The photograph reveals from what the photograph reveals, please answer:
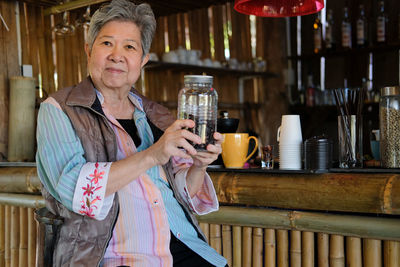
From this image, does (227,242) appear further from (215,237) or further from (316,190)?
(316,190)

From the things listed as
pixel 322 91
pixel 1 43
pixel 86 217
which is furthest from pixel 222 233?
pixel 322 91

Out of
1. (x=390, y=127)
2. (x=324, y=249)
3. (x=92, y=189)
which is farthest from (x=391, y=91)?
(x=92, y=189)

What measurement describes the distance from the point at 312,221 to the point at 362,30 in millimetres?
3644

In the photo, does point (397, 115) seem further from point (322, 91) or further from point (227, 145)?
point (322, 91)

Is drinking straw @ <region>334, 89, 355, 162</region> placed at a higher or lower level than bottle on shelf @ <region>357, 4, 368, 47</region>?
lower

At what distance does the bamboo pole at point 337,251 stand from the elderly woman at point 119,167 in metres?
0.48

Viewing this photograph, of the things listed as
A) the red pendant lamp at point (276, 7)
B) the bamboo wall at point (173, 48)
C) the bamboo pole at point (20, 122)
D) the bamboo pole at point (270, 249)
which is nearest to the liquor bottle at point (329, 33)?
the bamboo wall at point (173, 48)

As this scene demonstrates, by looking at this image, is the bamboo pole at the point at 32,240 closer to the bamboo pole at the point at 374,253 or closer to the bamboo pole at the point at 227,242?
the bamboo pole at the point at 227,242

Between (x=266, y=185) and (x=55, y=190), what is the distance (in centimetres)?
84

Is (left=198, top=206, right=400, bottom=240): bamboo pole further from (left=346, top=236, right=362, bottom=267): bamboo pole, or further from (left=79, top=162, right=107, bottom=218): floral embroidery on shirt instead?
(left=79, top=162, right=107, bottom=218): floral embroidery on shirt

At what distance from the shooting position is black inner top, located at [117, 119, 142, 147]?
1.62m

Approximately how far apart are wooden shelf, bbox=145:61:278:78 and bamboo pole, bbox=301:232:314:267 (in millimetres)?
2812

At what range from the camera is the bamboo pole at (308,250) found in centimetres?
186

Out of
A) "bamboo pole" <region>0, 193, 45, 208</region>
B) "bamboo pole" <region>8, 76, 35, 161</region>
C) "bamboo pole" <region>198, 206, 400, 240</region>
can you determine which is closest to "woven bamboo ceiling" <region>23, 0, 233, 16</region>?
"bamboo pole" <region>8, 76, 35, 161</region>
